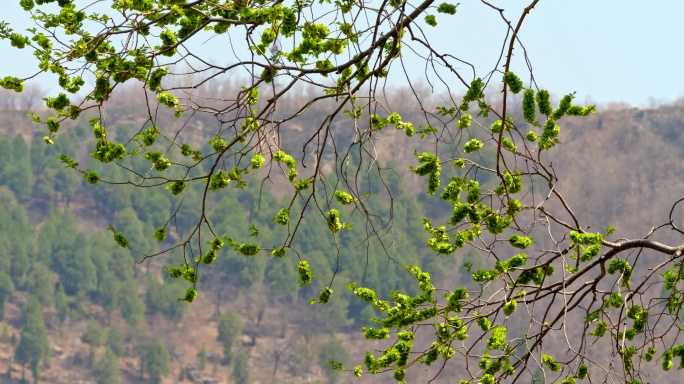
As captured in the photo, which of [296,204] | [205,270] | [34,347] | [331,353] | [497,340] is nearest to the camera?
[497,340]

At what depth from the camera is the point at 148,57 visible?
503 cm

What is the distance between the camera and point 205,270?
78.1m

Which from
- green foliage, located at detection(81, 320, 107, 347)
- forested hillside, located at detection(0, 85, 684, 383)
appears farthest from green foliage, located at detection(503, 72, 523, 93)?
green foliage, located at detection(81, 320, 107, 347)

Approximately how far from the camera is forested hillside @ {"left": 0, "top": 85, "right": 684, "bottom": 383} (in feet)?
231

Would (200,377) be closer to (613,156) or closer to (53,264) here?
(53,264)

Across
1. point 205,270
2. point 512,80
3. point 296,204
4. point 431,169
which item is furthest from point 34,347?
point 512,80

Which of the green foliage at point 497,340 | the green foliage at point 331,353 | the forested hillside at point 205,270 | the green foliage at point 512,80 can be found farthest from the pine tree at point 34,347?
the green foliage at point 512,80

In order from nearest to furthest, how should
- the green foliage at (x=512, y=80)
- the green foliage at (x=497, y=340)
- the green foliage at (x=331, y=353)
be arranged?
the green foliage at (x=512, y=80)
the green foliage at (x=497, y=340)
the green foliage at (x=331, y=353)

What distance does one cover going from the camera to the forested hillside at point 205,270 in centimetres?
7031

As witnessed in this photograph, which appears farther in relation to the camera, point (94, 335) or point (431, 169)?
point (94, 335)

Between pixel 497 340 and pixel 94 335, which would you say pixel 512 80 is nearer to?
pixel 497 340

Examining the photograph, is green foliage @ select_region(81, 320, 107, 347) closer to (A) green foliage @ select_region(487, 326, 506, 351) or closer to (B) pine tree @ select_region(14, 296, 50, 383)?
(B) pine tree @ select_region(14, 296, 50, 383)

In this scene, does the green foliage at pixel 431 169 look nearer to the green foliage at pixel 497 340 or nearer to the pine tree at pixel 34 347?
the green foliage at pixel 497 340

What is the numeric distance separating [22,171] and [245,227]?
608 inches
